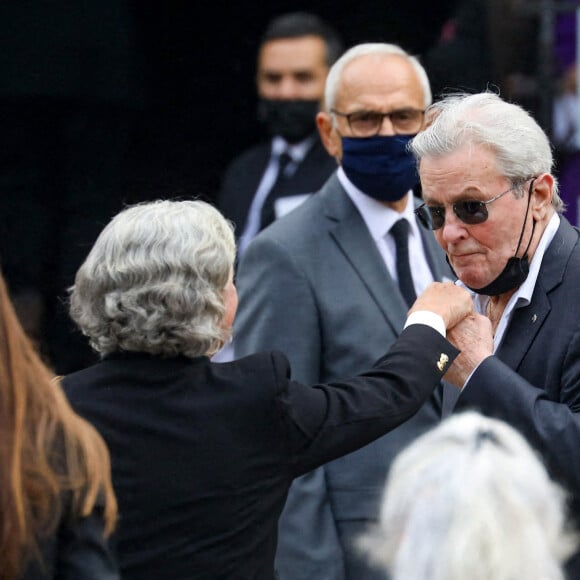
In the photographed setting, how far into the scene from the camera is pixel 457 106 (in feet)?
10.9

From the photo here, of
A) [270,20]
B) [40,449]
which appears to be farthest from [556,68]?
[40,449]

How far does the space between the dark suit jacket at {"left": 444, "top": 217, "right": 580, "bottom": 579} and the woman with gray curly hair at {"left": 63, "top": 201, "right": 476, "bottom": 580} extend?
25 centimetres

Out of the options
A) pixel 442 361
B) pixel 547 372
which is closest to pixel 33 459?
pixel 442 361

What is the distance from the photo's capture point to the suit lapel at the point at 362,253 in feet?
13.2

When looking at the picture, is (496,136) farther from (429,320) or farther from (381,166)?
(381,166)

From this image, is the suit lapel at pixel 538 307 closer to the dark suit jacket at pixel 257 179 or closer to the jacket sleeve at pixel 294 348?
the jacket sleeve at pixel 294 348

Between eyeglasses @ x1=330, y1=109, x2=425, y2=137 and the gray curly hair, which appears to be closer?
the gray curly hair

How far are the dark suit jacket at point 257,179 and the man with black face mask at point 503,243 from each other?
7.56ft

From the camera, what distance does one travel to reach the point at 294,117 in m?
5.71

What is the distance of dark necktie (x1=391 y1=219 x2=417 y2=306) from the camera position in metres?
4.15

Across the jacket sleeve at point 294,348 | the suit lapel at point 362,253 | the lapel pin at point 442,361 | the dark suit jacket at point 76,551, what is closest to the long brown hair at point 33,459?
the dark suit jacket at point 76,551

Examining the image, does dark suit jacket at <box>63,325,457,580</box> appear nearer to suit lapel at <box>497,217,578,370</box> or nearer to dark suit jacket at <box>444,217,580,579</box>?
dark suit jacket at <box>444,217,580,579</box>

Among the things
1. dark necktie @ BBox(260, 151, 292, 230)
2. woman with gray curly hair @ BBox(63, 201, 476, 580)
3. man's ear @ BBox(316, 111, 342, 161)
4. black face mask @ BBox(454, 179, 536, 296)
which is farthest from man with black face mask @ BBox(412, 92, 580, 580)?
dark necktie @ BBox(260, 151, 292, 230)

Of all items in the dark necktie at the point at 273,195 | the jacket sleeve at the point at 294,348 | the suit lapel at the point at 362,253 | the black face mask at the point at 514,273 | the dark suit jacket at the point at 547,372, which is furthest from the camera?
the dark necktie at the point at 273,195
